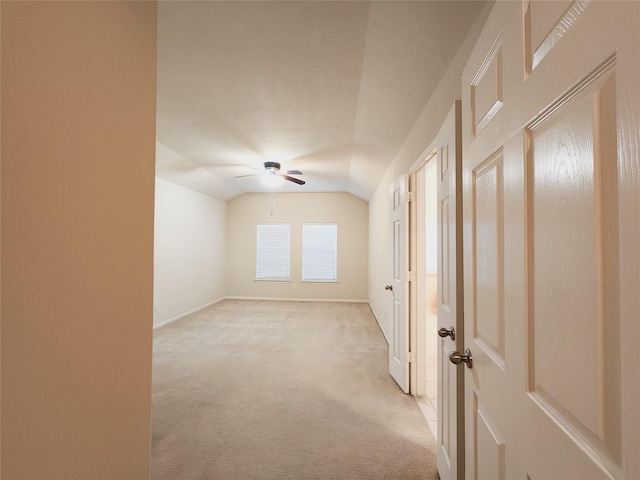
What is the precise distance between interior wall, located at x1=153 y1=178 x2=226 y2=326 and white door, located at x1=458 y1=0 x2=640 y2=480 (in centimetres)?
493

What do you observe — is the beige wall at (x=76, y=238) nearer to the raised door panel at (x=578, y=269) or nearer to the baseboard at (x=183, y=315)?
the raised door panel at (x=578, y=269)

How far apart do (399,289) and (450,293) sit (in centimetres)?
144

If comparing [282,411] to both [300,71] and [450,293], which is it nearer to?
[450,293]

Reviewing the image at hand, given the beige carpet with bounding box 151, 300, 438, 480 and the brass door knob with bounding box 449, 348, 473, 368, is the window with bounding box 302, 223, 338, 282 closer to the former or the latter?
the beige carpet with bounding box 151, 300, 438, 480

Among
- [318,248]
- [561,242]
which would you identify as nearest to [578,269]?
[561,242]

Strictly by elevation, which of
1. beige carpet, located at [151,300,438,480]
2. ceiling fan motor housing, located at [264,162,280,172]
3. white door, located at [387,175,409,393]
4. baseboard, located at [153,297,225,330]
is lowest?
beige carpet, located at [151,300,438,480]

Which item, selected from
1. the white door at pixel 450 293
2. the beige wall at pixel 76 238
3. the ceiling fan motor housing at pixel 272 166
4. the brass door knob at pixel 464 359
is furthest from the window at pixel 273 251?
the brass door knob at pixel 464 359

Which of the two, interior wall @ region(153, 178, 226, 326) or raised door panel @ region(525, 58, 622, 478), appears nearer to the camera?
raised door panel @ region(525, 58, 622, 478)

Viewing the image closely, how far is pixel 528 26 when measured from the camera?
2.12 ft

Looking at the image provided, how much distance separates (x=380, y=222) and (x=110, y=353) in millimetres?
4384

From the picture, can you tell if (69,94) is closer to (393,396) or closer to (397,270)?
(397,270)

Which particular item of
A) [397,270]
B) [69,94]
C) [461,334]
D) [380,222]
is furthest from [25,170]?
[380,222]

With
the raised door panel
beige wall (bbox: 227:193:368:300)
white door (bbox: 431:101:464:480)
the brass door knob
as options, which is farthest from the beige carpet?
beige wall (bbox: 227:193:368:300)

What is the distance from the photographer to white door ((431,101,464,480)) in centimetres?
125
